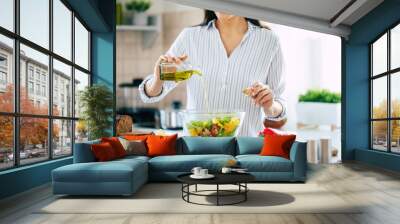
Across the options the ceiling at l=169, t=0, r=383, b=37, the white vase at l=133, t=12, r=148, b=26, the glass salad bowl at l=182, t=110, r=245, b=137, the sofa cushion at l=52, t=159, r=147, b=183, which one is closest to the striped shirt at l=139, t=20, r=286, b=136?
the ceiling at l=169, t=0, r=383, b=37

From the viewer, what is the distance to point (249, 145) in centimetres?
610

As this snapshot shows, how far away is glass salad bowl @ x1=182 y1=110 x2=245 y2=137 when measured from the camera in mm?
6316

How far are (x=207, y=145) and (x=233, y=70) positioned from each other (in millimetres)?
1884

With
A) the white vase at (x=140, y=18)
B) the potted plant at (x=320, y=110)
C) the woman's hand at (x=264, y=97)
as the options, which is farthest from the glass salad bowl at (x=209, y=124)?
the white vase at (x=140, y=18)

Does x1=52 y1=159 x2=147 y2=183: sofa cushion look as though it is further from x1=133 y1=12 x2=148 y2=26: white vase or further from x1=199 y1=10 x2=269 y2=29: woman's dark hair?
x1=133 y1=12 x2=148 y2=26: white vase

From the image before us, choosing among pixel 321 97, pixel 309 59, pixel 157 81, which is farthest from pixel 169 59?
pixel 309 59

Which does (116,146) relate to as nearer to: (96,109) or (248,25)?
(96,109)

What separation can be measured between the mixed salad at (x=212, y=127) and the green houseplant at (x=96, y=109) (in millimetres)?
1762

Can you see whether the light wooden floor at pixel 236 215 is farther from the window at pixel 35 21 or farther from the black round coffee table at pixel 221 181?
the window at pixel 35 21

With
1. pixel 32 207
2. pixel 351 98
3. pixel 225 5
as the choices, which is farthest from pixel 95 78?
pixel 351 98

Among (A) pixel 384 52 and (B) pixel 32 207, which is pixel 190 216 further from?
(A) pixel 384 52

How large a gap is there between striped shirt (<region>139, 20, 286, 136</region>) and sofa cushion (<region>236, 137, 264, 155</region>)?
1142 millimetres

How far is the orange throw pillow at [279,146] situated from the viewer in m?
5.73

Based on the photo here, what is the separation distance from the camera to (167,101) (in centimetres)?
974
